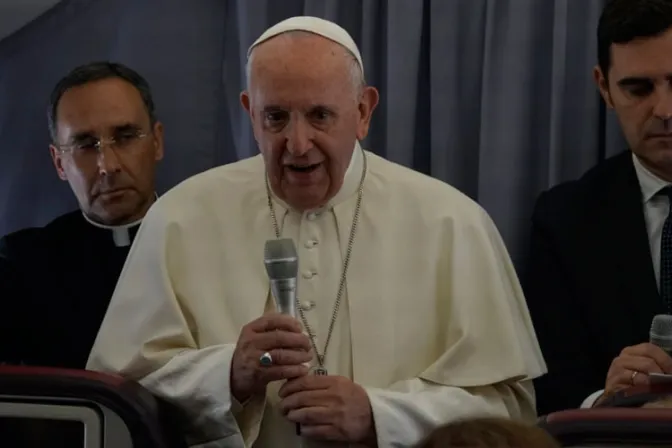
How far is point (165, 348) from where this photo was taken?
2.45m

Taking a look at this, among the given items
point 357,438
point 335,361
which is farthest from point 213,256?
point 357,438

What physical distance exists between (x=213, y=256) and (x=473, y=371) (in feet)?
2.09

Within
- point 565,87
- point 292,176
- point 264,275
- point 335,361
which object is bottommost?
point 335,361

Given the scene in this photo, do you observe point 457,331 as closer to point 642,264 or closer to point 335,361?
point 335,361

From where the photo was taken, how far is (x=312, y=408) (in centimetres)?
219

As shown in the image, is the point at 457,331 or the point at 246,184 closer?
the point at 457,331

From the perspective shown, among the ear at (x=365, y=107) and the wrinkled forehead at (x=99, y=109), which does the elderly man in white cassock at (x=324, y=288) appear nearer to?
the ear at (x=365, y=107)

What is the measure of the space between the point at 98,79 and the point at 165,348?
97 cm

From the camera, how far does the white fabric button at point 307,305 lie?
2.48 meters

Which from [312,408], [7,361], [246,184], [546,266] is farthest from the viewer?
[7,361]

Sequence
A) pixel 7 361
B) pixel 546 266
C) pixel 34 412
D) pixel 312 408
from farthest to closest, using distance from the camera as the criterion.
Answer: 1. pixel 7 361
2. pixel 546 266
3. pixel 312 408
4. pixel 34 412

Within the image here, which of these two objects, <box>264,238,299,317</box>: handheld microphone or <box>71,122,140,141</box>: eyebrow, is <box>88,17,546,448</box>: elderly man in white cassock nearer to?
<box>264,238,299,317</box>: handheld microphone

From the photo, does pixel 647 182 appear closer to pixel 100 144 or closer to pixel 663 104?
pixel 663 104

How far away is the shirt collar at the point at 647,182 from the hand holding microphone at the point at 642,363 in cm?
51
